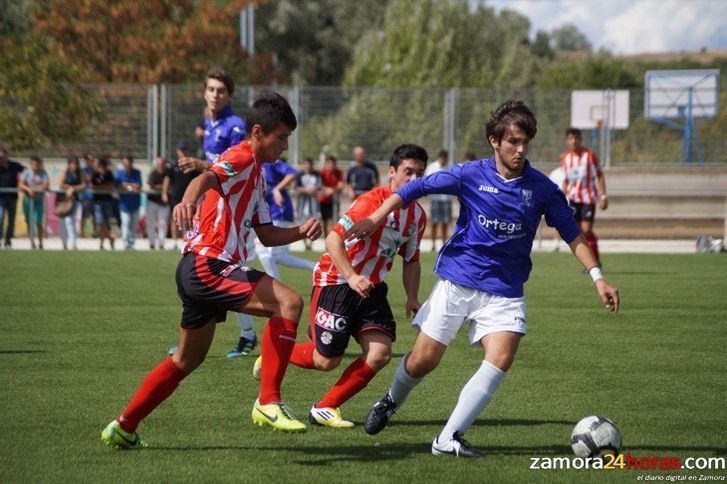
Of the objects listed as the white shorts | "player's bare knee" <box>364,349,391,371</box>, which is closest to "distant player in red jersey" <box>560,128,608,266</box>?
"player's bare knee" <box>364,349,391,371</box>

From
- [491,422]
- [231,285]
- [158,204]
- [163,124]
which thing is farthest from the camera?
[163,124]

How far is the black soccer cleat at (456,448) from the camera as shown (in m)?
6.11

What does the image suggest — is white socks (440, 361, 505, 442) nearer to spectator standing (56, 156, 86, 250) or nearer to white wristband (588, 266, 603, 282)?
white wristband (588, 266, 603, 282)

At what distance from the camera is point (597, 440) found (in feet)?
20.1

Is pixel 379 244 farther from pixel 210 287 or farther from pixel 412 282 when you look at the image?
pixel 210 287

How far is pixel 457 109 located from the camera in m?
28.7

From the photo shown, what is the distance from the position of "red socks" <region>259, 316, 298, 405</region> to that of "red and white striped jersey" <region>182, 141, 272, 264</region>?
46 centimetres

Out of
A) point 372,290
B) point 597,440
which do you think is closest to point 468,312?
point 597,440

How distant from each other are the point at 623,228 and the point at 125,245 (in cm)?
1309

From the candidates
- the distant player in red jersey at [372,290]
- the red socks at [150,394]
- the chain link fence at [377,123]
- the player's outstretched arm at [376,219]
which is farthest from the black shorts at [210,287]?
the chain link fence at [377,123]

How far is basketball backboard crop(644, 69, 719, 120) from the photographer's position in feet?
98.1

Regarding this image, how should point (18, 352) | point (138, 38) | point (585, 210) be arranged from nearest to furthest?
point (18, 352) → point (585, 210) → point (138, 38)

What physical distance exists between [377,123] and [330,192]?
337 cm

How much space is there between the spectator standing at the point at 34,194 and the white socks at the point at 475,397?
1938 centimetres
